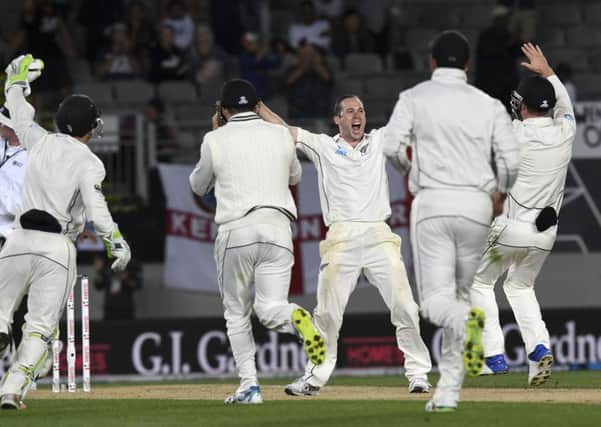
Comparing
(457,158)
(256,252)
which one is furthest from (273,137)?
(457,158)

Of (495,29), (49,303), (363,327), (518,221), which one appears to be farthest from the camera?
(495,29)

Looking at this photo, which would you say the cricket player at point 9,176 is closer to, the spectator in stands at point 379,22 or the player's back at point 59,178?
the player's back at point 59,178

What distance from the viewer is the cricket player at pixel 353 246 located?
547 inches

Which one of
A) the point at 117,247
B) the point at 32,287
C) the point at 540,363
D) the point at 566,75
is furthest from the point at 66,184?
the point at 566,75

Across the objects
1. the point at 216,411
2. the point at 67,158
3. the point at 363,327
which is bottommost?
the point at 363,327

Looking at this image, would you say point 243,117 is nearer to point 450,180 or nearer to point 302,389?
point 450,180

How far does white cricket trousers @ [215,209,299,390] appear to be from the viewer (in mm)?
12336

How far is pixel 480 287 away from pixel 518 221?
662 mm

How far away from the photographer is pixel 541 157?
1419cm

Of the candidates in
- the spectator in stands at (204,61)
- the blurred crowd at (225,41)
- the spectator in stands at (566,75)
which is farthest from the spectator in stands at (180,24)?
the spectator in stands at (566,75)

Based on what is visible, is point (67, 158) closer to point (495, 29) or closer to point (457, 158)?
point (457, 158)

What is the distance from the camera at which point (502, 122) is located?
11.3 metres

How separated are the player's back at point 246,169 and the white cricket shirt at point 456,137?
1.45 m

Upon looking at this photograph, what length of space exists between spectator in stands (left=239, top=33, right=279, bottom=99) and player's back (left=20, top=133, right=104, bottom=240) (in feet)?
38.8
